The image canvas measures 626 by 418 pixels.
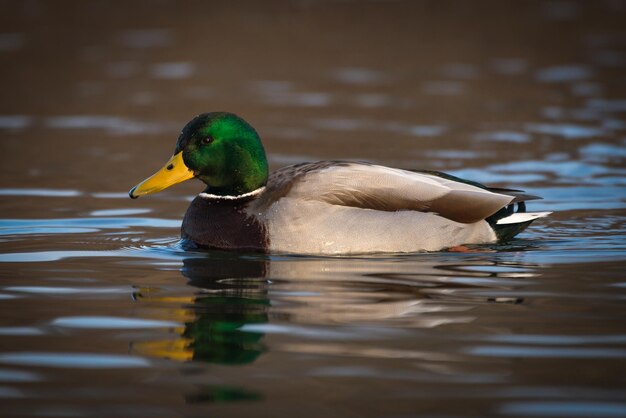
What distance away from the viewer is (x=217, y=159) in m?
7.79

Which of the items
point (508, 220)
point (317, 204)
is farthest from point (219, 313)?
point (508, 220)

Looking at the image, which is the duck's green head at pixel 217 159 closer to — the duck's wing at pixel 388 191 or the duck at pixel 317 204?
the duck at pixel 317 204

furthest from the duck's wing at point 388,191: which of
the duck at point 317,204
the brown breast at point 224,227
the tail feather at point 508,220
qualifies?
the brown breast at point 224,227

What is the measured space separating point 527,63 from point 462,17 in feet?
11.3

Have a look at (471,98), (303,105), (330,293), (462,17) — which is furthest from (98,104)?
(330,293)

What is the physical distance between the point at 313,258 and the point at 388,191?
65 cm

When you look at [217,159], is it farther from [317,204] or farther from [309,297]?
[309,297]

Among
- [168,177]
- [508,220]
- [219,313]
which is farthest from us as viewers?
[508,220]

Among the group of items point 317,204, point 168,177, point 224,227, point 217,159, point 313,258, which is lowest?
point 313,258

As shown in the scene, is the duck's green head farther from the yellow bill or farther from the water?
the water

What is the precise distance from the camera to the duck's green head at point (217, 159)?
7703mm

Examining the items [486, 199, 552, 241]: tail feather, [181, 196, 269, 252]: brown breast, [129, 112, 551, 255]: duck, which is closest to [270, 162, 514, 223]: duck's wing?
[129, 112, 551, 255]: duck

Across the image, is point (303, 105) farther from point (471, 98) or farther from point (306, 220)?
point (306, 220)

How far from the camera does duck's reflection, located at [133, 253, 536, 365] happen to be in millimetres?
5500
